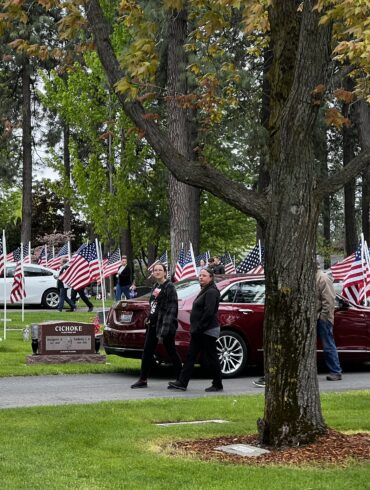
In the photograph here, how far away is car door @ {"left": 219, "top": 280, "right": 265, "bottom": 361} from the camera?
15.1m

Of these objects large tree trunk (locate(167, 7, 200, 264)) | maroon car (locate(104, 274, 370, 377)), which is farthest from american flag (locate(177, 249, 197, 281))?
maroon car (locate(104, 274, 370, 377))

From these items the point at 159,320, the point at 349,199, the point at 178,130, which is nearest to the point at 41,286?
the point at 178,130

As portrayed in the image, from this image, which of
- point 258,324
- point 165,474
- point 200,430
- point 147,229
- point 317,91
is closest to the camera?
point 165,474

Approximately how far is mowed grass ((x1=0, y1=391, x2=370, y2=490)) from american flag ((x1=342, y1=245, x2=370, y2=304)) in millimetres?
6670

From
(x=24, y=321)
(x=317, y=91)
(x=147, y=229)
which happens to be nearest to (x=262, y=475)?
(x=317, y=91)

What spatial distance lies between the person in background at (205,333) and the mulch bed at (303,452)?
14.2ft

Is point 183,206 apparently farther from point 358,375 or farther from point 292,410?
point 292,410

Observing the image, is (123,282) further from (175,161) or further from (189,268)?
(175,161)

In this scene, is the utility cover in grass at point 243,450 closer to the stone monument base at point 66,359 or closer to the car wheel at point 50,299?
the stone monument base at point 66,359

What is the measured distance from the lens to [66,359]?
52.6 ft

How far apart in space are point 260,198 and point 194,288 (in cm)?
683

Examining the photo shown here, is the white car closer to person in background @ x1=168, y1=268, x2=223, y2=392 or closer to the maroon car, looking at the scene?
the maroon car

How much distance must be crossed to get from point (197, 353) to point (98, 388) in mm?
1468

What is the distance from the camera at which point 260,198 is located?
8.75 meters
